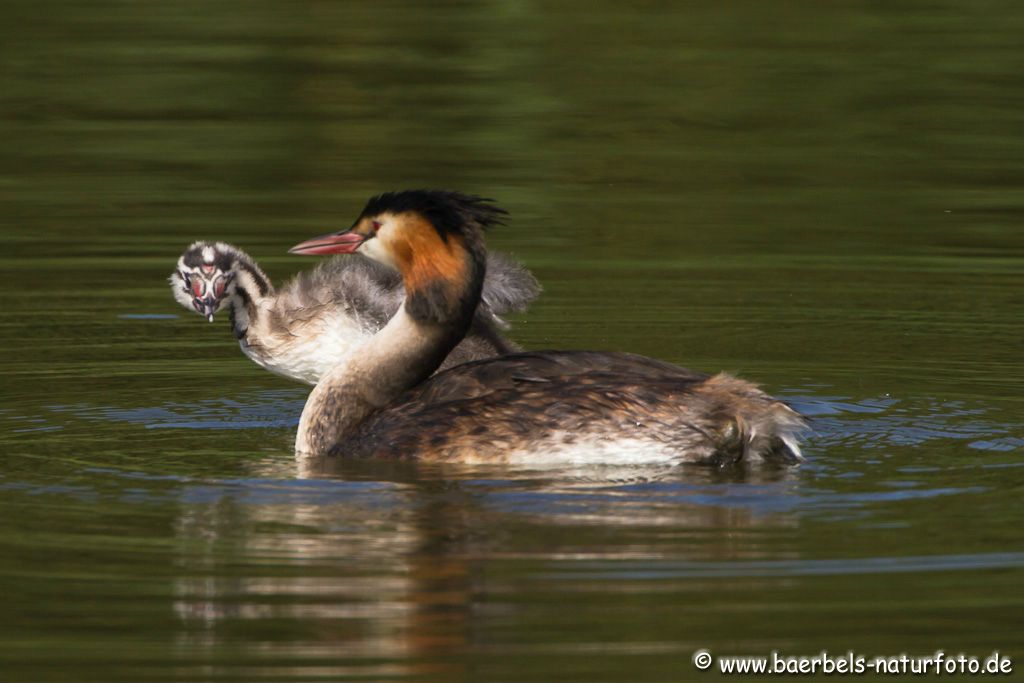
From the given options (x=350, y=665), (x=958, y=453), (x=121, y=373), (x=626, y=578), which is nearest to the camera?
(x=350, y=665)

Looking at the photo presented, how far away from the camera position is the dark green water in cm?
657

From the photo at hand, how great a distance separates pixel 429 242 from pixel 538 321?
309 centimetres

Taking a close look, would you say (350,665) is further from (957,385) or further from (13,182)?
(13,182)

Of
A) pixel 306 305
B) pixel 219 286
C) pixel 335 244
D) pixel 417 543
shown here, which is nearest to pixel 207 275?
pixel 219 286

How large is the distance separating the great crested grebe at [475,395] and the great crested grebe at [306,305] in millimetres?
1185

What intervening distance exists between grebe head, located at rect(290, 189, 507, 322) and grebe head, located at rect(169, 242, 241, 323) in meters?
1.48

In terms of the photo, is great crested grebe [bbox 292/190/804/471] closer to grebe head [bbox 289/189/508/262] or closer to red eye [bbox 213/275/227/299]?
grebe head [bbox 289/189/508/262]

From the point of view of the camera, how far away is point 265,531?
24.4 feet

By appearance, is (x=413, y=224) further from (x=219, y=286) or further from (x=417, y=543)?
(x=417, y=543)

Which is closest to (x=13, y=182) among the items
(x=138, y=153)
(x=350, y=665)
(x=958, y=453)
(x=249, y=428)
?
(x=138, y=153)

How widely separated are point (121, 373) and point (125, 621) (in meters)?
4.32

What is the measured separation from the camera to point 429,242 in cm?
891

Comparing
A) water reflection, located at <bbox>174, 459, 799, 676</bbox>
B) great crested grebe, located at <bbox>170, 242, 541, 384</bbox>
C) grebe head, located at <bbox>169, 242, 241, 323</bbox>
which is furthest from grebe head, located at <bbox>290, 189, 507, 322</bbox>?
grebe head, located at <bbox>169, 242, 241, 323</bbox>

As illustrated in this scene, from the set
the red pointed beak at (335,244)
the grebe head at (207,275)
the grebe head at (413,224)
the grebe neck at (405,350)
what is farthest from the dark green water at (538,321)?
the grebe head at (413,224)
